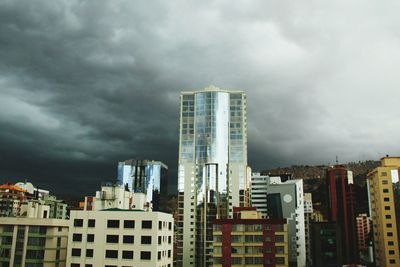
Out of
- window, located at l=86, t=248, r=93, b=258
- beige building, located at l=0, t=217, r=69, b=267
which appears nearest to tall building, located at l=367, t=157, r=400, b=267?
window, located at l=86, t=248, r=93, b=258

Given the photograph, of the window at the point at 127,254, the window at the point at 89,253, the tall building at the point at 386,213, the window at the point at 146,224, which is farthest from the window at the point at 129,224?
the tall building at the point at 386,213

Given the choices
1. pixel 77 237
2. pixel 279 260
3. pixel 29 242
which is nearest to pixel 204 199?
pixel 279 260

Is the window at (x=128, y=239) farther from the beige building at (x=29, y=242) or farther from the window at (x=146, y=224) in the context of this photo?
the beige building at (x=29, y=242)

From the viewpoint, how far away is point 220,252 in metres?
109

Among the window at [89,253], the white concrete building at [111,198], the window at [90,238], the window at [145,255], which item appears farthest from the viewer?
the white concrete building at [111,198]

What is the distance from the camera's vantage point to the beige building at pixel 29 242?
3418 inches

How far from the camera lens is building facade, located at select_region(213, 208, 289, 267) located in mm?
108000

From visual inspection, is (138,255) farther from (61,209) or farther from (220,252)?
(61,209)

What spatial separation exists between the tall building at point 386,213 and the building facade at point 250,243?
46596mm

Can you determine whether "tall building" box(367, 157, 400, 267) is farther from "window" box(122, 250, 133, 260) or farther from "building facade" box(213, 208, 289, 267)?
"window" box(122, 250, 133, 260)

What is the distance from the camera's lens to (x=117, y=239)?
3132 inches

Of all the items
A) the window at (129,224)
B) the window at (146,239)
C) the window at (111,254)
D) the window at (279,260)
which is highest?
the window at (129,224)

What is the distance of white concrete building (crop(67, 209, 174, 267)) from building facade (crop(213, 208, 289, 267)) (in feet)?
100

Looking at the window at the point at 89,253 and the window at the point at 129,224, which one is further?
the window at the point at 89,253
